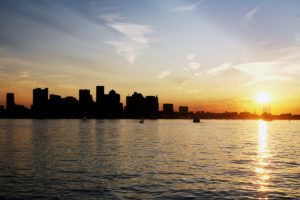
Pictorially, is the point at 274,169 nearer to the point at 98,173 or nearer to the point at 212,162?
the point at 212,162

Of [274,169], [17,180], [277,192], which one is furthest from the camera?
[274,169]

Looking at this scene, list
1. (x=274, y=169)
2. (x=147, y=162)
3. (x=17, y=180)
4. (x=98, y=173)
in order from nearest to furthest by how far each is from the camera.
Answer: (x=17, y=180) < (x=98, y=173) < (x=274, y=169) < (x=147, y=162)

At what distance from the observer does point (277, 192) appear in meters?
25.4

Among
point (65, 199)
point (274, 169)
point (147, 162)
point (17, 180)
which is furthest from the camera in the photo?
point (147, 162)

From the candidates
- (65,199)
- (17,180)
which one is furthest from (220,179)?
(17,180)

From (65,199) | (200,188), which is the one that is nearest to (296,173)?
(200,188)

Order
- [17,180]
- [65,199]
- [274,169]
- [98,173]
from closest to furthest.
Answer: [65,199] → [17,180] → [98,173] → [274,169]

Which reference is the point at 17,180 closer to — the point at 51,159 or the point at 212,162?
the point at 51,159

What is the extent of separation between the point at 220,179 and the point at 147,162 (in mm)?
13984

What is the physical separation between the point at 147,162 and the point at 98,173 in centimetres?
1033

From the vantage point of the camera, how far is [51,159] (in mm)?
44531

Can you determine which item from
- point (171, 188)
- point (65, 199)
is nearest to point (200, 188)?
point (171, 188)

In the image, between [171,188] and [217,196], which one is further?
[171,188]

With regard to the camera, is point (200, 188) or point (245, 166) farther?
point (245, 166)
